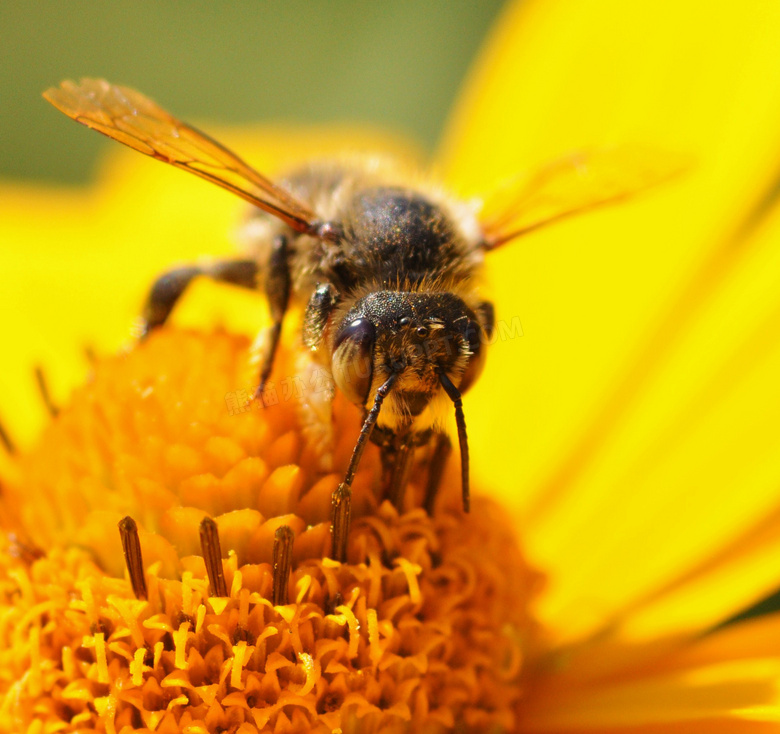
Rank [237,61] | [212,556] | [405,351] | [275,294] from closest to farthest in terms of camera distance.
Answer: [405,351]
[212,556]
[275,294]
[237,61]

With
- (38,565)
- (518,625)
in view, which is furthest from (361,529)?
(38,565)

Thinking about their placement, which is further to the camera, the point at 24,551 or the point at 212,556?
the point at 24,551

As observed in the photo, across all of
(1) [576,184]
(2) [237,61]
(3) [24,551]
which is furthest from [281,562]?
(2) [237,61]

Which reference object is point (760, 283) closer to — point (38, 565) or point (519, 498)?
point (519, 498)

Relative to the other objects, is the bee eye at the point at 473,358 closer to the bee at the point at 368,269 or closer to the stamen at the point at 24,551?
the bee at the point at 368,269

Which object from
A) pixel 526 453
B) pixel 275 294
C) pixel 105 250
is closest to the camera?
pixel 275 294

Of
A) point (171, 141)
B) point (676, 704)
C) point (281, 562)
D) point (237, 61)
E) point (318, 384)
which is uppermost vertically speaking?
point (237, 61)

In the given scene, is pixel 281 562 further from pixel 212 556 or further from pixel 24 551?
pixel 24 551
